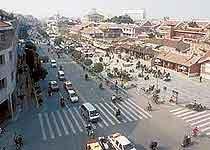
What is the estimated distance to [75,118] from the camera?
3481 cm

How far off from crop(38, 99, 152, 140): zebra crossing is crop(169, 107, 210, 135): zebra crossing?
3.62 metres

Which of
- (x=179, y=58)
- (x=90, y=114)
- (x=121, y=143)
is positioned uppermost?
(x=179, y=58)

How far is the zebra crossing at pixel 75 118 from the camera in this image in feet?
103

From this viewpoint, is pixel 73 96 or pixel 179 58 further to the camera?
pixel 179 58

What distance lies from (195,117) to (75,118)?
13011 mm

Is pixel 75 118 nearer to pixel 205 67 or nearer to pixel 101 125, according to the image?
pixel 101 125

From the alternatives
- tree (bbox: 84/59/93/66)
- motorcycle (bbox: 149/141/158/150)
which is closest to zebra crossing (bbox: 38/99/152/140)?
motorcycle (bbox: 149/141/158/150)

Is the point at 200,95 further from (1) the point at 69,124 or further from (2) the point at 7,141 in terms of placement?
(2) the point at 7,141

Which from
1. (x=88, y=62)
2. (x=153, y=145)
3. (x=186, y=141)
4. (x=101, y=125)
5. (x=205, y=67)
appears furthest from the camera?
(x=88, y=62)

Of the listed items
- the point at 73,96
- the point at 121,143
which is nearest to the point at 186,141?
the point at 121,143

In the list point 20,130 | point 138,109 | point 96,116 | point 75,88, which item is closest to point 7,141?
point 20,130

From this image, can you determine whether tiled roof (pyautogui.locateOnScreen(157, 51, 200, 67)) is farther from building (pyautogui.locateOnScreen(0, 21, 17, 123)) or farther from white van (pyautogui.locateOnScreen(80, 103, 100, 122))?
building (pyautogui.locateOnScreen(0, 21, 17, 123))

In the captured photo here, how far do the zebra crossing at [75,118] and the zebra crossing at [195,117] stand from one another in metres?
3.62

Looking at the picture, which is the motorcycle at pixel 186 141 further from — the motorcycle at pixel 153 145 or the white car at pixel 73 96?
the white car at pixel 73 96
